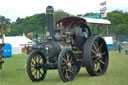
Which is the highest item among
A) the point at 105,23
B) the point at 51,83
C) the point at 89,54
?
the point at 105,23

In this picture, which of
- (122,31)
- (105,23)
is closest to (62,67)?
(105,23)

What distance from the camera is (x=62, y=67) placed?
29.6 ft

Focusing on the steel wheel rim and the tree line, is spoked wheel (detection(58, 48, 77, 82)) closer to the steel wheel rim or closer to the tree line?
the steel wheel rim

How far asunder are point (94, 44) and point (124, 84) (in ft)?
10.6

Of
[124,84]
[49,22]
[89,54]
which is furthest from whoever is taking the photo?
[89,54]

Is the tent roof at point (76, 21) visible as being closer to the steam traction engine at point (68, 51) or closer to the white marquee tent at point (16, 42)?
the steam traction engine at point (68, 51)

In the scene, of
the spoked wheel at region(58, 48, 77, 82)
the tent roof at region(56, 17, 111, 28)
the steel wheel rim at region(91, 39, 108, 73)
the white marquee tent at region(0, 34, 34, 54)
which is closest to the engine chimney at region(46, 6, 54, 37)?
the spoked wheel at region(58, 48, 77, 82)

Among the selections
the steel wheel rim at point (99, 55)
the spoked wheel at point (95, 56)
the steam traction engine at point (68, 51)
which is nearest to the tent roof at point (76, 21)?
the steam traction engine at point (68, 51)

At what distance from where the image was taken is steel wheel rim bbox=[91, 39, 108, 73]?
11.0 meters

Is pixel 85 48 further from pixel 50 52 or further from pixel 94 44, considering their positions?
pixel 50 52

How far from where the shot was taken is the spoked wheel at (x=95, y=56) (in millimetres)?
10242

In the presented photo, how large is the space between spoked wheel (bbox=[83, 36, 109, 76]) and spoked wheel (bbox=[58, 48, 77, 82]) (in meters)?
0.71

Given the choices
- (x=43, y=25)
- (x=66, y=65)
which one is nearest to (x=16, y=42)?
(x=66, y=65)

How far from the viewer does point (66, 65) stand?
30.2 ft
